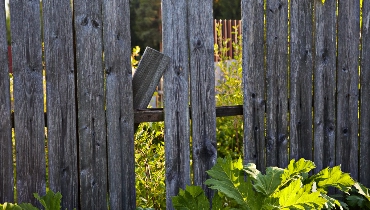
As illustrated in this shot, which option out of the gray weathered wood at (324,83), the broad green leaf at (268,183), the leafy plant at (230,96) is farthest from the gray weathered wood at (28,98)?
the leafy plant at (230,96)

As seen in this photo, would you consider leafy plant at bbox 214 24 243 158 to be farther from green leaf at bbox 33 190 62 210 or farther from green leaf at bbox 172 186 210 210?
green leaf at bbox 33 190 62 210

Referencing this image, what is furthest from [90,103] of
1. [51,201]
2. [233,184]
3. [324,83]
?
[324,83]

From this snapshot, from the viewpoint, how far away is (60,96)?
2.88 metres

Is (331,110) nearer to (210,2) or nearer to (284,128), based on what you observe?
(284,128)

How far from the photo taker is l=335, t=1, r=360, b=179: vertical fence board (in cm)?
380

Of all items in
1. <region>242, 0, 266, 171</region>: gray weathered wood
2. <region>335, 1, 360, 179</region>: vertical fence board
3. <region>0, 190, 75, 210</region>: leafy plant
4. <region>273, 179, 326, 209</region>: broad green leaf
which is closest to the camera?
<region>0, 190, 75, 210</region>: leafy plant

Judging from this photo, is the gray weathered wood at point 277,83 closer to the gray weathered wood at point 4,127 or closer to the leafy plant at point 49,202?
the leafy plant at point 49,202

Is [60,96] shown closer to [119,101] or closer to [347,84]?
[119,101]

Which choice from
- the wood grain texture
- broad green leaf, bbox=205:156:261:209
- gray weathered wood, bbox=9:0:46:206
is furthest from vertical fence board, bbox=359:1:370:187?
gray weathered wood, bbox=9:0:46:206

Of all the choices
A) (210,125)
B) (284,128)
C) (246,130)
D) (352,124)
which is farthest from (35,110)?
(352,124)

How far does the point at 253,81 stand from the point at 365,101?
104 centimetres

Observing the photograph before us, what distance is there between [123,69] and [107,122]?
32 centimetres

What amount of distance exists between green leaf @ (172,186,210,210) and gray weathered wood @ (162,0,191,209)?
35 centimetres

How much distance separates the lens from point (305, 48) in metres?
3.64
